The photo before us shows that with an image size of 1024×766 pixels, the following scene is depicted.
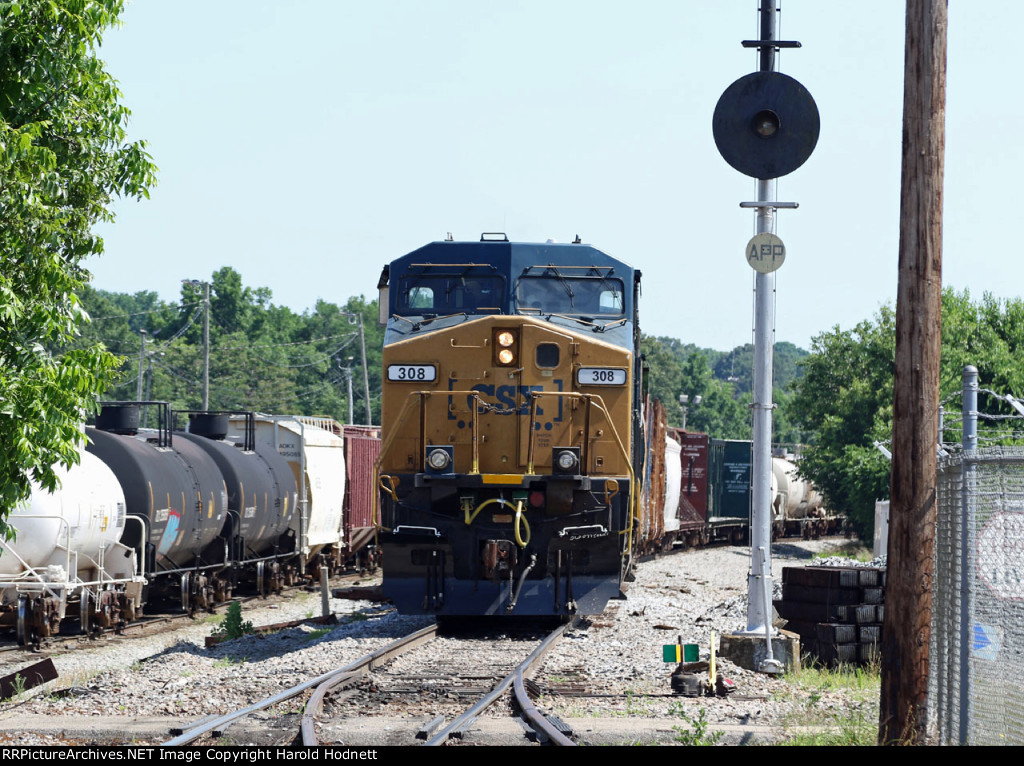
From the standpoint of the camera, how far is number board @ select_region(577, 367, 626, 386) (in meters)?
16.0

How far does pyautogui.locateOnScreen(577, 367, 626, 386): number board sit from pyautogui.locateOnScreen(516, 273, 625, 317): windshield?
3.44 feet

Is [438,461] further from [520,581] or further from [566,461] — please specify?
[520,581]

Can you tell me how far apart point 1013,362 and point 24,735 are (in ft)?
114

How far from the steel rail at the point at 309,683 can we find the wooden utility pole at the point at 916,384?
16.2ft

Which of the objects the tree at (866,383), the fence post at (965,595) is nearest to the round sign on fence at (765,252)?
the fence post at (965,595)

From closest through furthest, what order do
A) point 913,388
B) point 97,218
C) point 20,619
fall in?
point 913,388 → point 97,218 → point 20,619

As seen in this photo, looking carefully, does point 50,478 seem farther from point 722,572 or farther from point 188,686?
point 722,572

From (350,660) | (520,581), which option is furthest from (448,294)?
(350,660)

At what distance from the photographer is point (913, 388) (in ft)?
29.6

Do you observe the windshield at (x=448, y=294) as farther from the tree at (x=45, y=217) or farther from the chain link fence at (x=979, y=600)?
the chain link fence at (x=979, y=600)

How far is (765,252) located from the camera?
44.2 ft

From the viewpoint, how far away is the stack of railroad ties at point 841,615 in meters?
14.4

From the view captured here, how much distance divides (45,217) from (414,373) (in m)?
5.66

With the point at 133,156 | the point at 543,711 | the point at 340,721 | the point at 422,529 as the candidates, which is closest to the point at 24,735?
the point at 340,721
